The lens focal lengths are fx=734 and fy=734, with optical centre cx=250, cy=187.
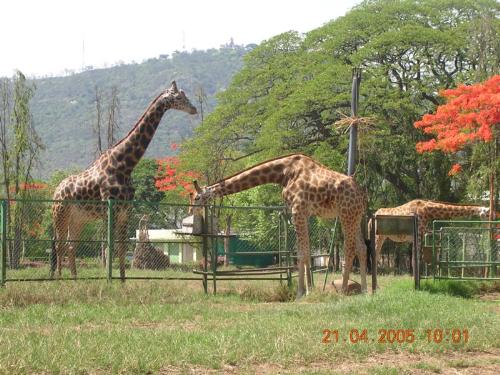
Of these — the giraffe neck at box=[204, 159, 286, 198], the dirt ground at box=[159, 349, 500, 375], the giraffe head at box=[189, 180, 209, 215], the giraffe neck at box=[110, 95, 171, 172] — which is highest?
the giraffe neck at box=[110, 95, 171, 172]

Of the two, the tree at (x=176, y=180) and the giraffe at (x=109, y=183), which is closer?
the giraffe at (x=109, y=183)

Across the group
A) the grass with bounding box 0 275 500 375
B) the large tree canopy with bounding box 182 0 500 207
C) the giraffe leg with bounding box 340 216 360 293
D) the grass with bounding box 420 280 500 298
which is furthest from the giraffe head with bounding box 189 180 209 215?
the large tree canopy with bounding box 182 0 500 207

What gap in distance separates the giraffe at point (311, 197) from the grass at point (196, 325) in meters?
0.91

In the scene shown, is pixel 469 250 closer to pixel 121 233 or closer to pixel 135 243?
pixel 135 243

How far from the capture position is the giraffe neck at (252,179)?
15023mm

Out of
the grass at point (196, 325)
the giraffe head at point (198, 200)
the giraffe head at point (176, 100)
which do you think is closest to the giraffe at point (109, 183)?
the giraffe head at point (176, 100)

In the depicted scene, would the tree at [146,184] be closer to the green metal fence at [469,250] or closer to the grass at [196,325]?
the green metal fence at [469,250]

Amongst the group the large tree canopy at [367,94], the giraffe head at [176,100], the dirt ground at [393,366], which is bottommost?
the dirt ground at [393,366]

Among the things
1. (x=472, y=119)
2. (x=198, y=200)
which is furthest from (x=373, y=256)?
(x=472, y=119)

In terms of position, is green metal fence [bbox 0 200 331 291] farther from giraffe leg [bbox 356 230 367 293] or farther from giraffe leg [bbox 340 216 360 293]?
giraffe leg [bbox 356 230 367 293]

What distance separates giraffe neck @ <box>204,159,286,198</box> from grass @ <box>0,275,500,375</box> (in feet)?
7.03

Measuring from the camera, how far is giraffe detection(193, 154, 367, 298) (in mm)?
14500

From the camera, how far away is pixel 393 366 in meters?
7.61

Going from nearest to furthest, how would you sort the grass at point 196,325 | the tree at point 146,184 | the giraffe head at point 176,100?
the grass at point 196,325 → the giraffe head at point 176,100 → the tree at point 146,184
